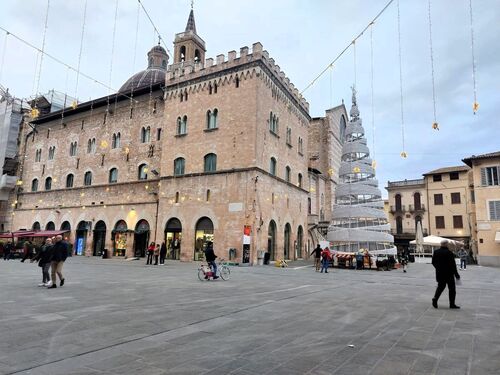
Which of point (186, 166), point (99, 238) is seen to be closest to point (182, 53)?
point (186, 166)

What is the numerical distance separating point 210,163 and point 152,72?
23.0 m

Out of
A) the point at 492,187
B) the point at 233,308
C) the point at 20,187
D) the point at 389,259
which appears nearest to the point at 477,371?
the point at 233,308

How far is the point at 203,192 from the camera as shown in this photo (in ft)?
85.4

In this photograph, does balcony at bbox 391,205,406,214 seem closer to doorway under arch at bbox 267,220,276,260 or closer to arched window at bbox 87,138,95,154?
doorway under arch at bbox 267,220,276,260

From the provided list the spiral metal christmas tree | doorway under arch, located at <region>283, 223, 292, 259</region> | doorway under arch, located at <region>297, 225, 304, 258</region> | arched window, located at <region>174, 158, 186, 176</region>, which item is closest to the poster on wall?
arched window, located at <region>174, 158, 186, 176</region>

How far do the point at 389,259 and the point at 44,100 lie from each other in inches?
1682

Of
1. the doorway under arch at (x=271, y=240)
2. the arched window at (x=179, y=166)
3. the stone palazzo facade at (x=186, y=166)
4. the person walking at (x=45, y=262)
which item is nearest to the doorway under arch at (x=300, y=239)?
the stone palazzo facade at (x=186, y=166)

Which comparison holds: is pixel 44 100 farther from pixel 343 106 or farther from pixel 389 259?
pixel 389 259

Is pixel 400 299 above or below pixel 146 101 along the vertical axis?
below

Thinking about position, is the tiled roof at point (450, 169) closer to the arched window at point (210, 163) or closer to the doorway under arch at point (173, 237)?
the arched window at point (210, 163)

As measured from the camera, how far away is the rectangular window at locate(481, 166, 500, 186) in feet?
102

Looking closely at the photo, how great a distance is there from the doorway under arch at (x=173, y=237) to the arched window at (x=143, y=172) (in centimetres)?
561

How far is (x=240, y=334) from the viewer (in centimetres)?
568

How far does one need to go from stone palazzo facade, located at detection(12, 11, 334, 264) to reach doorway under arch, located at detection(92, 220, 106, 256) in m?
0.09
